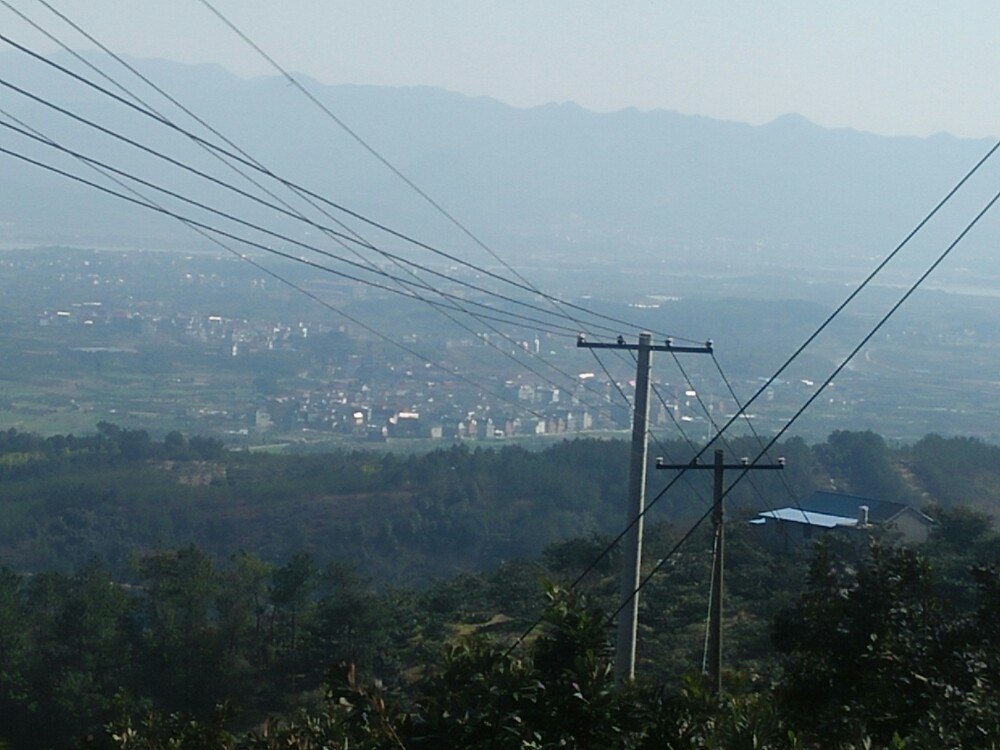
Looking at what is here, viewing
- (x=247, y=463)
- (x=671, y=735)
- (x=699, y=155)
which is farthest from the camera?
(x=699, y=155)

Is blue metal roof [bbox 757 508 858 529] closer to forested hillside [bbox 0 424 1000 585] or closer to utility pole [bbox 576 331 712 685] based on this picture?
forested hillside [bbox 0 424 1000 585]

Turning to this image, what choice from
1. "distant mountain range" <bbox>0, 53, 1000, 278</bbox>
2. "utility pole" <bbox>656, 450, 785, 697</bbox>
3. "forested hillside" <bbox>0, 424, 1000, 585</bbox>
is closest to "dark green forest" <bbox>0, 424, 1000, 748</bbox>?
"forested hillside" <bbox>0, 424, 1000, 585</bbox>

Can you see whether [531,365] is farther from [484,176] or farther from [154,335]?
[484,176]

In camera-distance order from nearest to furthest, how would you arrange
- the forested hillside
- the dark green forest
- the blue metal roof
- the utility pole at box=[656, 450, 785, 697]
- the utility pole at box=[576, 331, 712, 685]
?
1. the dark green forest
2. the utility pole at box=[656, 450, 785, 697]
3. the utility pole at box=[576, 331, 712, 685]
4. the blue metal roof
5. the forested hillside

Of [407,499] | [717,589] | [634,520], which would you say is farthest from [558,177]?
[717,589]

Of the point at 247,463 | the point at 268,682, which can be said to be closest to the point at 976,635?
the point at 268,682

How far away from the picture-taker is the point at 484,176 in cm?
14462

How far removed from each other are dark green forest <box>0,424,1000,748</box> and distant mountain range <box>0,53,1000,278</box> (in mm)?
57286

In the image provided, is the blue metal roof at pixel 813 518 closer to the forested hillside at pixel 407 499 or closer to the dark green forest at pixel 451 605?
the dark green forest at pixel 451 605

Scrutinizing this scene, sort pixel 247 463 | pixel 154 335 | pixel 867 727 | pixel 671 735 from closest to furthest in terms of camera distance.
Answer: pixel 671 735 < pixel 867 727 < pixel 247 463 < pixel 154 335

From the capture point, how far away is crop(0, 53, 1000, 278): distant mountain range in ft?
365

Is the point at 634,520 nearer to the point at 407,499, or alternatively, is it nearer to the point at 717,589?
the point at 717,589

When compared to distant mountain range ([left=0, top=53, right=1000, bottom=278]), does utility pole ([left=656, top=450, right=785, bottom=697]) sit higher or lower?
lower

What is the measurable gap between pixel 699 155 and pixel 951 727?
153 meters
